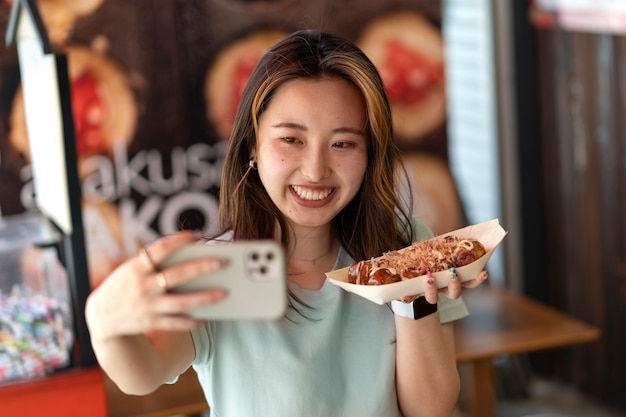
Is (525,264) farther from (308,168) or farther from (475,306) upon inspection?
(308,168)

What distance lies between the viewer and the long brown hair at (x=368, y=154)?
151cm

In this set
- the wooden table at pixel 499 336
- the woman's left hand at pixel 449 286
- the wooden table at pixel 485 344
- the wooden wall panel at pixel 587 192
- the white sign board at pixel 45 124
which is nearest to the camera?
the woman's left hand at pixel 449 286

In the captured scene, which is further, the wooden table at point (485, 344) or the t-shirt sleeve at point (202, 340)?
the wooden table at point (485, 344)

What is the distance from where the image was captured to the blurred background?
127 inches

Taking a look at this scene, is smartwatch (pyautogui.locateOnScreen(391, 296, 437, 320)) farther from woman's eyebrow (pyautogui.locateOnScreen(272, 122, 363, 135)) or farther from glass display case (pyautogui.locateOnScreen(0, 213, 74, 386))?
glass display case (pyautogui.locateOnScreen(0, 213, 74, 386))

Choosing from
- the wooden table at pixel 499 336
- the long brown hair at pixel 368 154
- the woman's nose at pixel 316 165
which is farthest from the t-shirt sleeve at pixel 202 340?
the wooden table at pixel 499 336

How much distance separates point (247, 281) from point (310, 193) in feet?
1.41

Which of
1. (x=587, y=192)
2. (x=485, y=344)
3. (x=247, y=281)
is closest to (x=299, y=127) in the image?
(x=247, y=281)

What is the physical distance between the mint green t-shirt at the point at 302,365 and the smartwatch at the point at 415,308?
2.4 inches

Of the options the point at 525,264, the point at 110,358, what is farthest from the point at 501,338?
A: the point at 110,358

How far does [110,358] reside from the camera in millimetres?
1251

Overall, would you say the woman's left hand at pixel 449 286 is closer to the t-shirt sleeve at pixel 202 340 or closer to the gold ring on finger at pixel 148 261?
the t-shirt sleeve at pixel 202 340

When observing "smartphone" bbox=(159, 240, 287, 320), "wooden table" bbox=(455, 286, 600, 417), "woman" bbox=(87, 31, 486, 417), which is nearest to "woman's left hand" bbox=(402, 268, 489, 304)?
"woman" bbox=(87, 31, 486, 417)

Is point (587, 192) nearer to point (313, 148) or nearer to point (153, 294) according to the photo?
point (313, 148)
